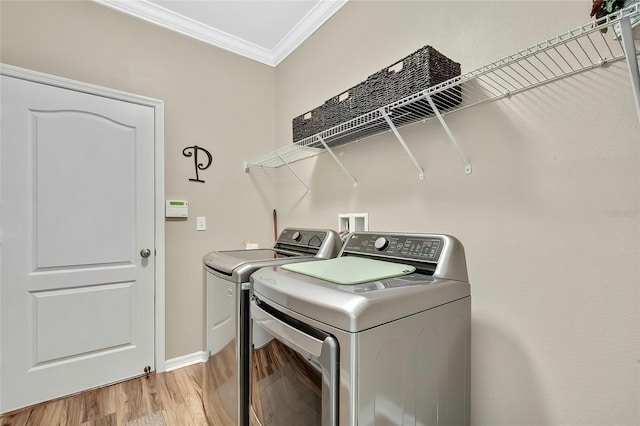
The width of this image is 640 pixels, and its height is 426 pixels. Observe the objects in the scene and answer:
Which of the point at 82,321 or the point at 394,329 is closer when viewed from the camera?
the point at 394,329

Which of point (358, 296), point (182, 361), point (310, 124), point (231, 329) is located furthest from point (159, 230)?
point (358, 296)

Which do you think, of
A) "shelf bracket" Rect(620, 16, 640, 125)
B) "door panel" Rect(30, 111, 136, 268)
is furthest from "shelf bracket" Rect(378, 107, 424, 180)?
"door panel" Rect(30, 111, 136, 268)

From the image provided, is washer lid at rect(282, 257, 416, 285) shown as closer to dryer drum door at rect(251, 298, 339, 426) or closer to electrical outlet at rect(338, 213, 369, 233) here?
dryer drum door at rect(251, 298, 339, 426)

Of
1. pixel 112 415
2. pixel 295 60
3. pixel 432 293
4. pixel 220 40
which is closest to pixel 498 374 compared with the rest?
pixel 432 293

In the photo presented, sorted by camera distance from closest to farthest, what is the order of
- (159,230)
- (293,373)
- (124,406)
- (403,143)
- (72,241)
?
(293,373) → (403,143) → (124,406) → (72,241) → (159,230)

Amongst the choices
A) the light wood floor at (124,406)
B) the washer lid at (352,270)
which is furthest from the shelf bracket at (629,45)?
the light wood floor at (124,406)

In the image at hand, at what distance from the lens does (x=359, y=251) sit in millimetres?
1341

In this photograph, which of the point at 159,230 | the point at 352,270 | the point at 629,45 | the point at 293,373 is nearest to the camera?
the point at 629,45

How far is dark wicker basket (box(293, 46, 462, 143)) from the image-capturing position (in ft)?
3.77

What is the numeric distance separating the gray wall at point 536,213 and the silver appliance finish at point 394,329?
0.23 meters

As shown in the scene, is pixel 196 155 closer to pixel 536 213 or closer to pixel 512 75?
pixel 512 75

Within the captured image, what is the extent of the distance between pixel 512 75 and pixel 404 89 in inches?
16.0

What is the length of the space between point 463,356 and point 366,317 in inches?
22.7

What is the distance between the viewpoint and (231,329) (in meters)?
1.29
